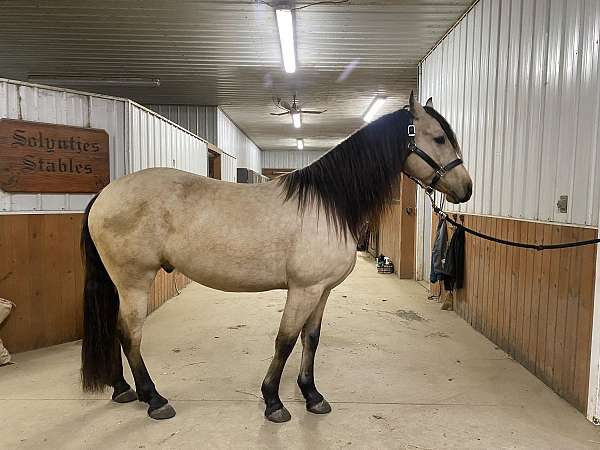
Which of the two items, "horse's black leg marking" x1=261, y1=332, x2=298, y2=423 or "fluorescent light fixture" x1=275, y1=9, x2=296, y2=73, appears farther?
"fluorescent light fixture" x1=275, y1=9, x2=296, y2=73

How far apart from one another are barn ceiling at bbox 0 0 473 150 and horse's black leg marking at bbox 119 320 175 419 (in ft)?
10.2

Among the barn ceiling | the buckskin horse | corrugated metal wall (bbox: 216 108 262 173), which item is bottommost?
the buckskin horse

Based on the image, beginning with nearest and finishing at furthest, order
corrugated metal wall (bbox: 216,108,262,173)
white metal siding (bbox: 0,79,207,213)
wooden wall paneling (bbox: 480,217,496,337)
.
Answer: white metal siding (bbox: 0,79,207,213)
wooden wall paneling (bbox: 480,217,496,337)
corrugated metal wall (bbox: 216,108,262,173)

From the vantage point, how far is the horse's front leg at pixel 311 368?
2.24 m

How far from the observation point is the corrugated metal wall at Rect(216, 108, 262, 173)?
27.8 ft

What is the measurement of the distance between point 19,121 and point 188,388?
7.20 feet

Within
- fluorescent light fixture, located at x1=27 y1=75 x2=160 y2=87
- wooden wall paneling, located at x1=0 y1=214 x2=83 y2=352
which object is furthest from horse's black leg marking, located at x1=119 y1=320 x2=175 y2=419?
fluorescent light fixture, located at x1=27 y1=75 x2=160 y2=87

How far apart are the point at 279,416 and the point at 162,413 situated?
2.00 feet

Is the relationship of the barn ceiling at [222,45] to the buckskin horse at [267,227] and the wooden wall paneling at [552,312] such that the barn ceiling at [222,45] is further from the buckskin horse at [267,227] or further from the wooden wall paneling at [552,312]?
the wooden wall paneling at [552,312]

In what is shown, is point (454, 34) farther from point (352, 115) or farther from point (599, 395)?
point (352, 115)

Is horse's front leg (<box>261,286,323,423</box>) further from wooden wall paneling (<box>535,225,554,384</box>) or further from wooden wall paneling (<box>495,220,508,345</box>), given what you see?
wooden wall paneling (<box>495,220,508,345</box>)

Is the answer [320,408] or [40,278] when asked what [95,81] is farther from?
[320,408]

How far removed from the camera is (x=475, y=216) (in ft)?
12.2

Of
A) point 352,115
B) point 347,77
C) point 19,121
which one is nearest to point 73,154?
point 19,121
